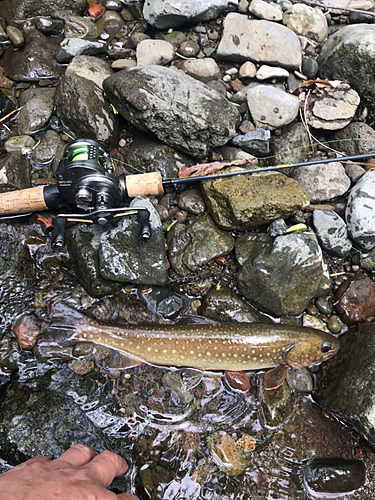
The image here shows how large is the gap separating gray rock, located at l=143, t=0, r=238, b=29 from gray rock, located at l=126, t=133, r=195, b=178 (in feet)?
6.30

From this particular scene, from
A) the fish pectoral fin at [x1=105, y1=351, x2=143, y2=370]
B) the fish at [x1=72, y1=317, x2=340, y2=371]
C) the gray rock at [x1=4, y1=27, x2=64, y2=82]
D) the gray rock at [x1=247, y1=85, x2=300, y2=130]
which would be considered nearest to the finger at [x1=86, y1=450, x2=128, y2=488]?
the fish pectoral fin at [x1=105, y1=351, x2=143, y2=370]

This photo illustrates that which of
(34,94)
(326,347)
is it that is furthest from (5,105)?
(326,347)

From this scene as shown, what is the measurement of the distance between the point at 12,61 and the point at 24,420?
4.84m

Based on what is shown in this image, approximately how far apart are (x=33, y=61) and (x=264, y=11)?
3.46 m

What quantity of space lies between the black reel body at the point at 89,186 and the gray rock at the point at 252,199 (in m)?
0.94

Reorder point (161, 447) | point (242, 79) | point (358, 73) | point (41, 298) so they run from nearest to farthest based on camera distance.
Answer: point (161, 447), point (41, 298), point (358, 73), point (242, 79)

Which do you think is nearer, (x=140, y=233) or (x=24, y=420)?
(x=24, y=420)

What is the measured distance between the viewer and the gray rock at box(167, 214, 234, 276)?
4.25 metres

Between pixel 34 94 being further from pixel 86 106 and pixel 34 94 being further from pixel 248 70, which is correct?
pixel 248 70

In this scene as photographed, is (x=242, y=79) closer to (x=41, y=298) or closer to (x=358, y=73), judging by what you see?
(x=358, y=73)

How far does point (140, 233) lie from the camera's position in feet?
12.5

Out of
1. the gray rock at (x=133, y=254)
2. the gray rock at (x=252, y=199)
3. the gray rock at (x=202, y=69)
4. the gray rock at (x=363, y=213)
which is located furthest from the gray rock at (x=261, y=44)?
the gray rock at (x=133, y=254)

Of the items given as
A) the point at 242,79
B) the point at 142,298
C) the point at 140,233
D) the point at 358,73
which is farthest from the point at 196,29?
the point at 142,298

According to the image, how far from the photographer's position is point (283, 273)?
4.07 meters
